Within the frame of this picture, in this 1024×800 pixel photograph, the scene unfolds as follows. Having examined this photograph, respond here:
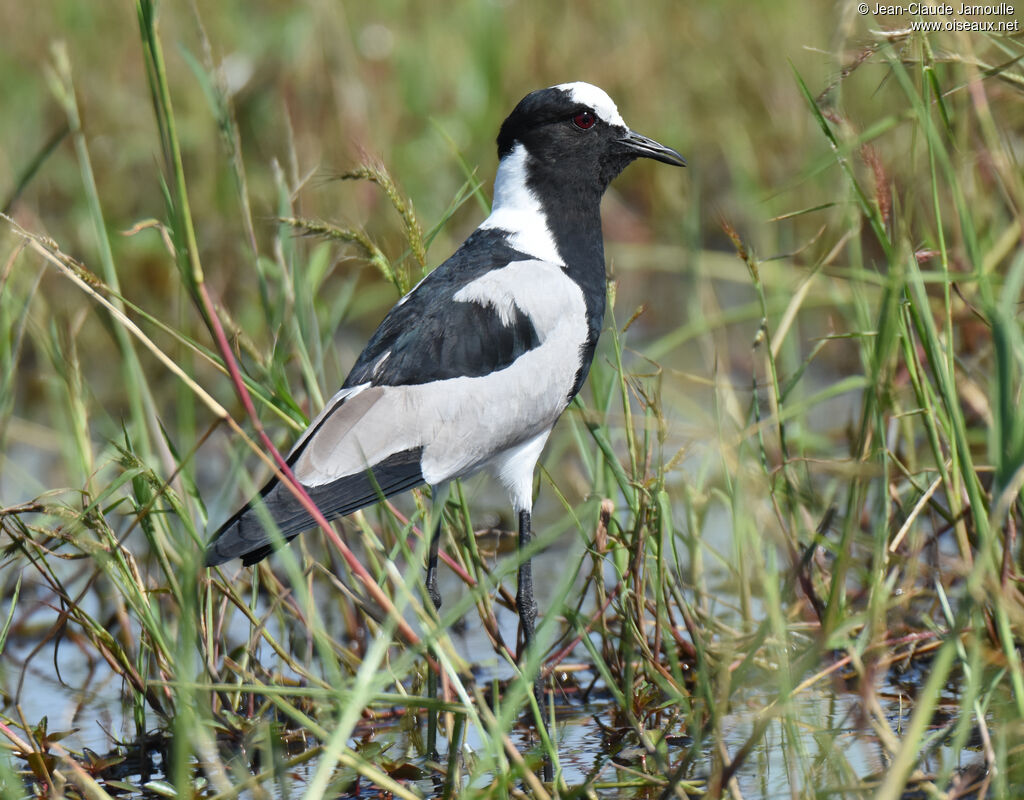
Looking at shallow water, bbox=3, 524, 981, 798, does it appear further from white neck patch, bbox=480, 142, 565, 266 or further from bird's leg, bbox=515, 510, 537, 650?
white neck patch, bbox=480, 142, 565, 266

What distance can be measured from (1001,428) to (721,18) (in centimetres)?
599

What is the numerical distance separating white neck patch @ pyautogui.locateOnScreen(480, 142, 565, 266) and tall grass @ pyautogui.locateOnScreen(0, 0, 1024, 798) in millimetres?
249

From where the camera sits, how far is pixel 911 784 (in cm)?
224

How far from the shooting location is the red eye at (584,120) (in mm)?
3557

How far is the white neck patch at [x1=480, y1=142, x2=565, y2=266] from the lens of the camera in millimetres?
3445

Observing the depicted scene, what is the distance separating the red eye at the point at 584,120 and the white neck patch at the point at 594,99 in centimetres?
2

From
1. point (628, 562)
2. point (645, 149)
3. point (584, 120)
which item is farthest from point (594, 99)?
point (628, 562)

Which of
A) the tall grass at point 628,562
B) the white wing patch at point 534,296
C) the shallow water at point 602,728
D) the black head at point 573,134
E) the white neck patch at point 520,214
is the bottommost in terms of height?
the shallow water at point 602,728

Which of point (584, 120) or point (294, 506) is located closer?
point (294, 506)

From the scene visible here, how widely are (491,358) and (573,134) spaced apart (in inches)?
30.7

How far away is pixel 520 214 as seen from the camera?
11.6 ft

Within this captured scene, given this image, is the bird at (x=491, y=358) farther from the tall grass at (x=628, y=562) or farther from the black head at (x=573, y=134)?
the tall grass at (x=628, y=562)

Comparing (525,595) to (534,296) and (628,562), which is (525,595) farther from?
(534,296)

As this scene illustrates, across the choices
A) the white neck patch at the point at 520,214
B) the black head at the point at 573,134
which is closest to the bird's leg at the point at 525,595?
the white neck patch at the point at 520,214
